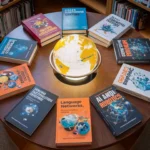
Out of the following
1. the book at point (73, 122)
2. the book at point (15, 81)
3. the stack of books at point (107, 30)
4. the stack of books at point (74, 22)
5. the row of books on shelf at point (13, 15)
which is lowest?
the row of books on shelf at point (13, 15)

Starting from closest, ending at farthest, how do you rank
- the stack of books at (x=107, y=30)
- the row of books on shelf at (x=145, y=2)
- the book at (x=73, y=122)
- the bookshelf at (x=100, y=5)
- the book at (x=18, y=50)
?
the book at (x=73, y=122)
the book at (x=18, y=50)
the stack of books at (x=107, y=30)
the row of books on shelf at (x=145, y=2)
the bookshelf at (x=100, y=5)

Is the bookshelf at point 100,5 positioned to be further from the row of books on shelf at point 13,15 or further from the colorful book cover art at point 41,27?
the colorful book cover art at point 41,27

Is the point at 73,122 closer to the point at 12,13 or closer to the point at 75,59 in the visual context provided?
the point at 75,59

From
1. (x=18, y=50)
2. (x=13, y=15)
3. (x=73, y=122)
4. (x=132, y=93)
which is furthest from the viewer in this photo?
(x=13, y=15)

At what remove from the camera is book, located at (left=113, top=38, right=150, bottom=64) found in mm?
1212

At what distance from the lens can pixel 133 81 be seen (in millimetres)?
1112

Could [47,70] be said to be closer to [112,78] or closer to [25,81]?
[25,81]

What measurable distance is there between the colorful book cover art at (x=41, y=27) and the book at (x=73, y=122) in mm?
435

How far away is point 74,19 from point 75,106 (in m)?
0.59

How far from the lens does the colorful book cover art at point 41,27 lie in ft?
4.30

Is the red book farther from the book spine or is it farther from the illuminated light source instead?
the book spine

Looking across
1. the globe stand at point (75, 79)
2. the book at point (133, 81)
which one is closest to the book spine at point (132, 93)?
the book at point (133, 81)

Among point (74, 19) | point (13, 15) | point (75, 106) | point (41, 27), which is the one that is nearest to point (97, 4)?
point (13, 15)

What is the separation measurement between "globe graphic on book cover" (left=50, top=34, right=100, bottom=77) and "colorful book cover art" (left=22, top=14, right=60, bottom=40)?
0.55ft
